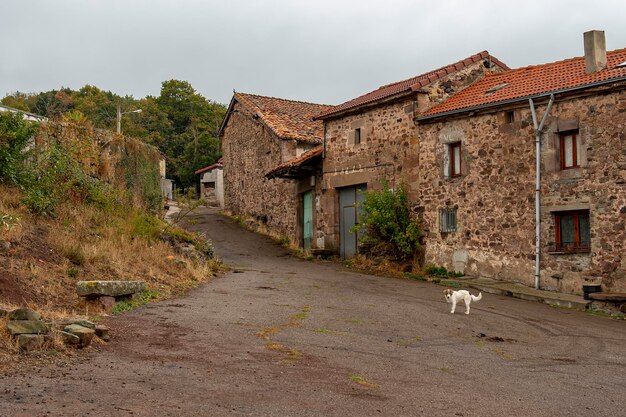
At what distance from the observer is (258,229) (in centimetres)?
2842

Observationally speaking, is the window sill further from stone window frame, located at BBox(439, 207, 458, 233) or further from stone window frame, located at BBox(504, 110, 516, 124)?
stone window frame, located at BBox(504, 110, 516, 124)

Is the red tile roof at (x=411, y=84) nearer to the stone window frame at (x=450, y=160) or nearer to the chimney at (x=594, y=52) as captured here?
the stone window frame at (x=450, y=160)

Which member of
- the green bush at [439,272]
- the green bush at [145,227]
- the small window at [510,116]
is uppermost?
the small window at [510,116]

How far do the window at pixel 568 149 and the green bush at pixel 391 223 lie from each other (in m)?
4.62

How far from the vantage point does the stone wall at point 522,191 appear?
48.5 ft

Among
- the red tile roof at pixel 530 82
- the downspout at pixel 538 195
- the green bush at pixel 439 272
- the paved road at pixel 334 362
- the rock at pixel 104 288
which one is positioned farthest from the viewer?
the green bush at pixel 439 272

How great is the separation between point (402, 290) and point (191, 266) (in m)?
4.88

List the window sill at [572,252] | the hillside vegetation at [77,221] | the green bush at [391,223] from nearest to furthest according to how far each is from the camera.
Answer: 1. the hillside vegetation at [77,221]
2. the window sill at [572,252]
3. the green bush at [391,223]

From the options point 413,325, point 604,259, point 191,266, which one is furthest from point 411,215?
point 413,325

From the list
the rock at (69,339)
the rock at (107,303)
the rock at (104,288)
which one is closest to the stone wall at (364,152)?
the rock at (104,288)

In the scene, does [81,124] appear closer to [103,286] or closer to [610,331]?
[103,286]

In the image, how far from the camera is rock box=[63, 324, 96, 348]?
754 centimetres

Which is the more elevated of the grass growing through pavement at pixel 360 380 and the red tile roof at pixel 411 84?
the red tile roof at pixel 411 84

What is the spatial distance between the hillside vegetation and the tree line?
29.2 m
